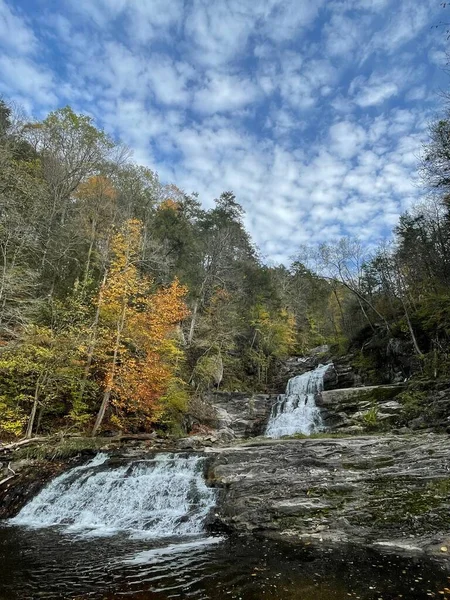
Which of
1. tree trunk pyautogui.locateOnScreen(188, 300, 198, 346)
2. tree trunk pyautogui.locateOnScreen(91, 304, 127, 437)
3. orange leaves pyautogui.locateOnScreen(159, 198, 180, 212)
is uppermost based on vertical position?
orange leaves pyautogui.locateOnScreen(159, 198, 180, 212)

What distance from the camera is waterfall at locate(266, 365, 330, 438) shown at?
19.5m

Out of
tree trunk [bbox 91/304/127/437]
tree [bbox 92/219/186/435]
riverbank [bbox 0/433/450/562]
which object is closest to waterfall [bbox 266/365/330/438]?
riverbank [bbox 0/433/450/562]

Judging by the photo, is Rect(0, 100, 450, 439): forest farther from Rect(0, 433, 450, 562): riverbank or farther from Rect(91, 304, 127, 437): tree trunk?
Rect(0, 433, 450, 562): riverbank

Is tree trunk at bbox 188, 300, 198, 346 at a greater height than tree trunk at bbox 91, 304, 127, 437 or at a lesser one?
greater

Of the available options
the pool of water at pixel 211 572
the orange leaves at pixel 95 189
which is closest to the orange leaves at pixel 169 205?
the orange leaves at pixel 95 189

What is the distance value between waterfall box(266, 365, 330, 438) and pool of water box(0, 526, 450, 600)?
12.7 meters

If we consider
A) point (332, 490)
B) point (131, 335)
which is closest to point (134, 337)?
point (131, 335)

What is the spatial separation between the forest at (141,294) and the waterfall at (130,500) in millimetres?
3780

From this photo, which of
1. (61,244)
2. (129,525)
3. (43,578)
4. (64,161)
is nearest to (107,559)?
(43,578)

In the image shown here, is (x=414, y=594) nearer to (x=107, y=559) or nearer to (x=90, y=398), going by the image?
(x=107, y=559)

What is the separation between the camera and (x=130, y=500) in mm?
10156

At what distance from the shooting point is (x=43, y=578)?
19.1 ft

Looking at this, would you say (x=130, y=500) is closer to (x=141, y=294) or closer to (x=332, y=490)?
(x=332, y=490)

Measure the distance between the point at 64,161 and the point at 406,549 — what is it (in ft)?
84.8
